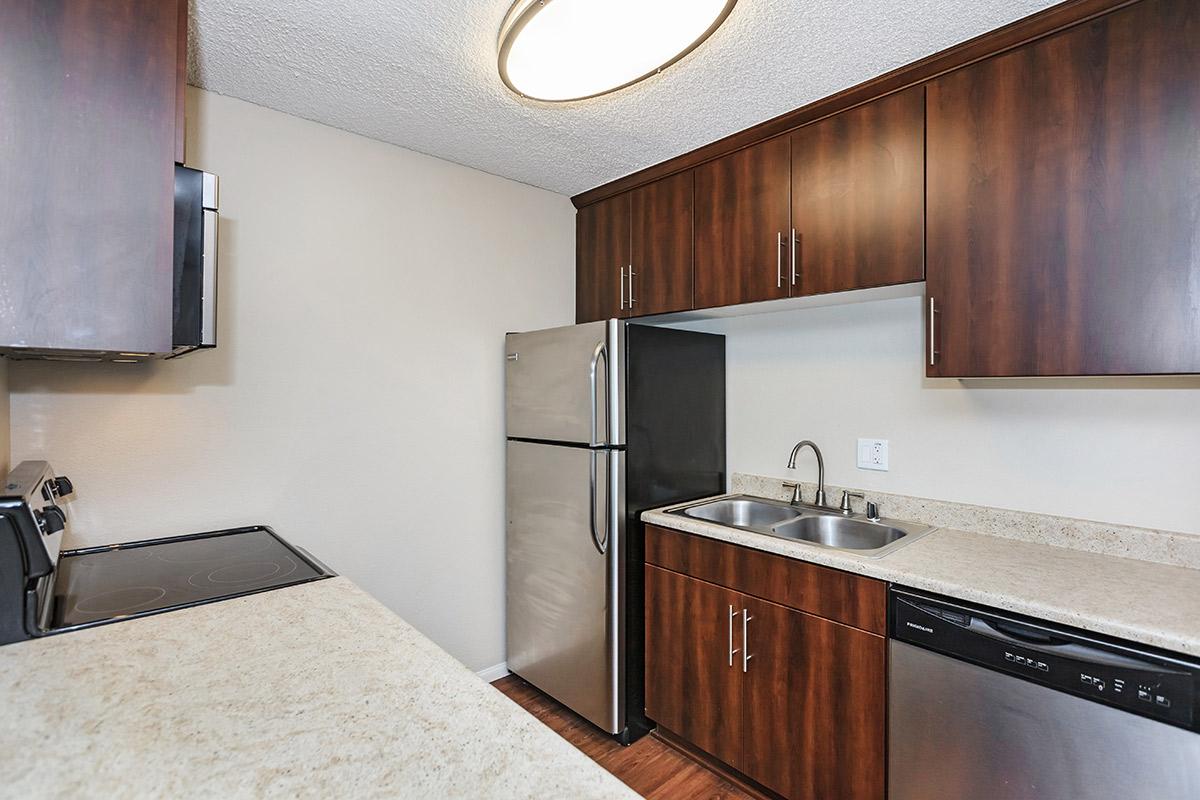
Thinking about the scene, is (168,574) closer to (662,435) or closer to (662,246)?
(662,435)

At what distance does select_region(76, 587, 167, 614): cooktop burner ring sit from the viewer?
4.25ft

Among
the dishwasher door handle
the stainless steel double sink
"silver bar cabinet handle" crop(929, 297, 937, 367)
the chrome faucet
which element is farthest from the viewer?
the chrome faucet

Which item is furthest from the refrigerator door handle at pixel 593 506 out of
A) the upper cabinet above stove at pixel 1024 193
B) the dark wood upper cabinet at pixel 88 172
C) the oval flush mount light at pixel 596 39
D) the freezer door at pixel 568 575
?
the dark wood upper cabinet at pixel 88 172

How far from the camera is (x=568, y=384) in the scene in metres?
2.42

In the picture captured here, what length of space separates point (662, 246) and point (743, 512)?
1.21 meters

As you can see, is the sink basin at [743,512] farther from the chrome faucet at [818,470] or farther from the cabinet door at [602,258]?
the cabinet door at [602,258]

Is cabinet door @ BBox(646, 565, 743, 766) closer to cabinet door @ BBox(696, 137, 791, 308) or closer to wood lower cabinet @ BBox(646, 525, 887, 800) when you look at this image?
wood lower cabinet @ BBox(646, 525, 887, 800)

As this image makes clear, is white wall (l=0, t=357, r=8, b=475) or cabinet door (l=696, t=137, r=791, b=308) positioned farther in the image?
cabinet door (l=696, t=137, r=791, b=308)

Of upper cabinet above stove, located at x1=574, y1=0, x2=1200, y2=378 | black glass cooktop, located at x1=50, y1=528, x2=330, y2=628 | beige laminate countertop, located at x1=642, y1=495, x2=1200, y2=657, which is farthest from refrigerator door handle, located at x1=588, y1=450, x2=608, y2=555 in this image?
black glass cooktop, located at x1=50, y1=528, x2=330, y2=628

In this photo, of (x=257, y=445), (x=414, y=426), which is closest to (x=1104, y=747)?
(x=414, y=426)

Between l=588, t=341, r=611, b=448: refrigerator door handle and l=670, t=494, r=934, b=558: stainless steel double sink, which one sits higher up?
l=588, t=341, r=611, b=448: refrigerator door handle

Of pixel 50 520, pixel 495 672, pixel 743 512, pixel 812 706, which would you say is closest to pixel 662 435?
pixel 743 512

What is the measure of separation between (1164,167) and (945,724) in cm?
148

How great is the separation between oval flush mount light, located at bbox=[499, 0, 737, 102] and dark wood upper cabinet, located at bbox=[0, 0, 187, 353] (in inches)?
26.4
